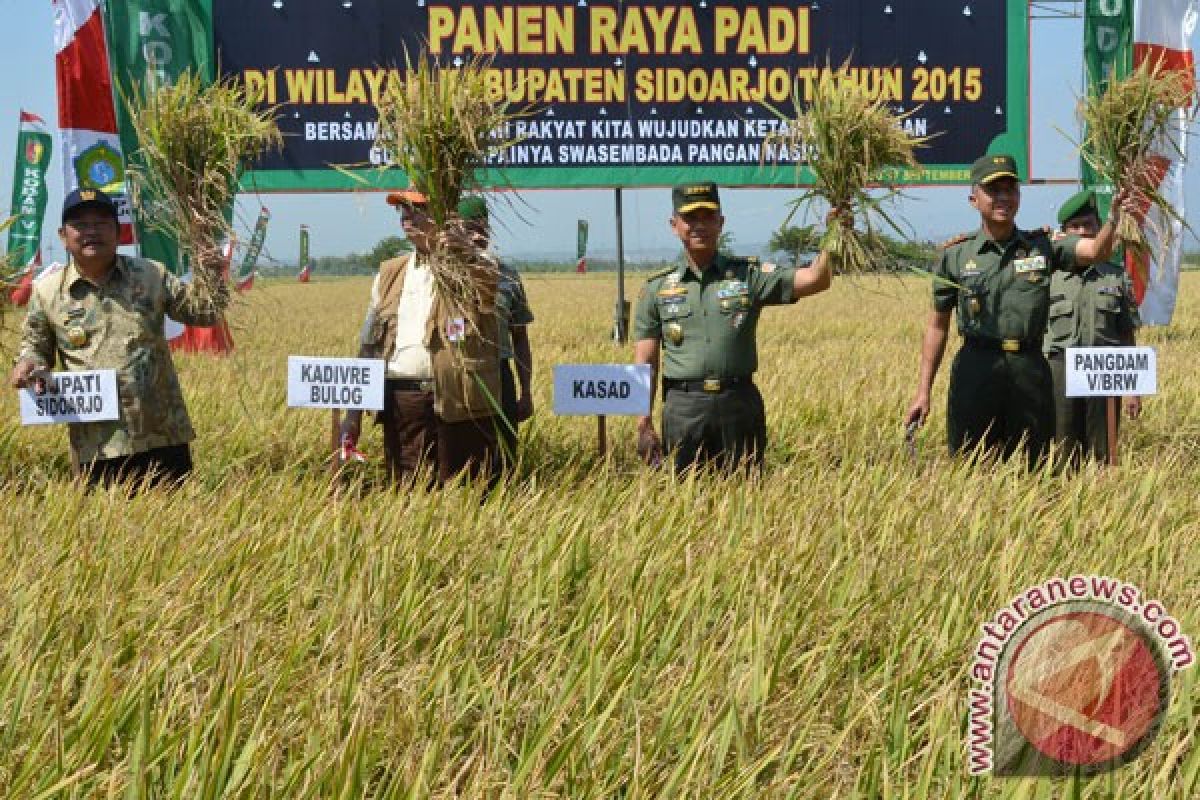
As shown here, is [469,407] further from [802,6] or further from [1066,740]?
[802,6]

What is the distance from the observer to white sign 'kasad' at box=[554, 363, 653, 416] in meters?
4.40

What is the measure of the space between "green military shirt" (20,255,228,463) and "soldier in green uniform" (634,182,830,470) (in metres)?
1.75

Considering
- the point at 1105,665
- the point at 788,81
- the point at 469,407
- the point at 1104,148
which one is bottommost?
the point at 1105,665

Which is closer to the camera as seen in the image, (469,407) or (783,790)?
(783,790)

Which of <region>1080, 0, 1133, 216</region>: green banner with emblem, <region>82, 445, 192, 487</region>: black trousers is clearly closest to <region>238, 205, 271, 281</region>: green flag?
<region>82, 445, 192, 487</region>: black trousers

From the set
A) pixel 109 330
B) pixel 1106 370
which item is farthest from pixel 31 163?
pixel 1106 370

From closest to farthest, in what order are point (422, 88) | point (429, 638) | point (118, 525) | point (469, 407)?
point (429, 638) < point (118, 525) < point (422, 88) < point (469, 407)

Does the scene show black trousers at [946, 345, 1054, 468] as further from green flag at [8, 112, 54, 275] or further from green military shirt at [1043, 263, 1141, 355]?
green flag at [8, 112, 54, 275]

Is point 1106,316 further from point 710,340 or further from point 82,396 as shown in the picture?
point 82,396

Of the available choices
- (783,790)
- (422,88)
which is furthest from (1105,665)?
(422,88)

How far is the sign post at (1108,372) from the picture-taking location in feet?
15.9

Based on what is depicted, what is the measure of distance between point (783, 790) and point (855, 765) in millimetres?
229

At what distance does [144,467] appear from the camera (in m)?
4.39

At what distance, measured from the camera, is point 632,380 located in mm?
Answer: 4410
